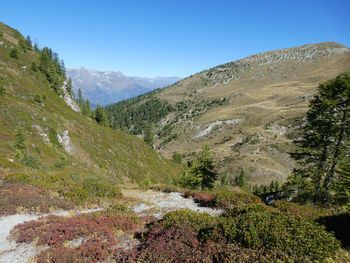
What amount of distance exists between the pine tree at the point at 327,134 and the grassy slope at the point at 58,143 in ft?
77.8

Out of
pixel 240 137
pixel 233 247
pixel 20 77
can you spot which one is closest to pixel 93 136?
pixel 20 77

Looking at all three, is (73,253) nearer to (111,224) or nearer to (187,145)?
(111,224)

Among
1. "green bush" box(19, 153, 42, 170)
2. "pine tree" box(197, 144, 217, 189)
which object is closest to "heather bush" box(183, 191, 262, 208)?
"pine tree" box(197, 144, 217, 189)

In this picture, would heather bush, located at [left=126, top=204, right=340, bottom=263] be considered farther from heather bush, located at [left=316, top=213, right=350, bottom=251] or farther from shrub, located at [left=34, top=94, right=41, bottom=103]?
shrub, located at [left=34, top=94, right=41, bottom=103]

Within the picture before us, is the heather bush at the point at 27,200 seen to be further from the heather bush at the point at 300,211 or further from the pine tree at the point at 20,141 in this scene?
the heather bush at the point at 300,211

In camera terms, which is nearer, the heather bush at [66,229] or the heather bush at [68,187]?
the heather bush at [66,229]

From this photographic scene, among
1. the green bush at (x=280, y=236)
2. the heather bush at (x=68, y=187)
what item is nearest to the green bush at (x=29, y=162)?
the heather bush at (x=68, y=187)

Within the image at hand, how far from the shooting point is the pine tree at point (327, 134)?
1775cm

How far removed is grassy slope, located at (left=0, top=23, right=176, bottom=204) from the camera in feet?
93.1

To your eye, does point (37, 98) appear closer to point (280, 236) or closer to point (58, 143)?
point (58, 143)

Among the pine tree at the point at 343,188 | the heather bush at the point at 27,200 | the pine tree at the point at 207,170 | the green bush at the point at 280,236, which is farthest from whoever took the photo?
the pine tree at the point at 207,170

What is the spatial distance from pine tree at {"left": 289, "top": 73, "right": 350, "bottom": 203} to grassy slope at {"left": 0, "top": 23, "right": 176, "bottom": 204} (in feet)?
77.8

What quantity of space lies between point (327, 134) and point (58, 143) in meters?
42.4

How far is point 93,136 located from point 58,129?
10351 mm
